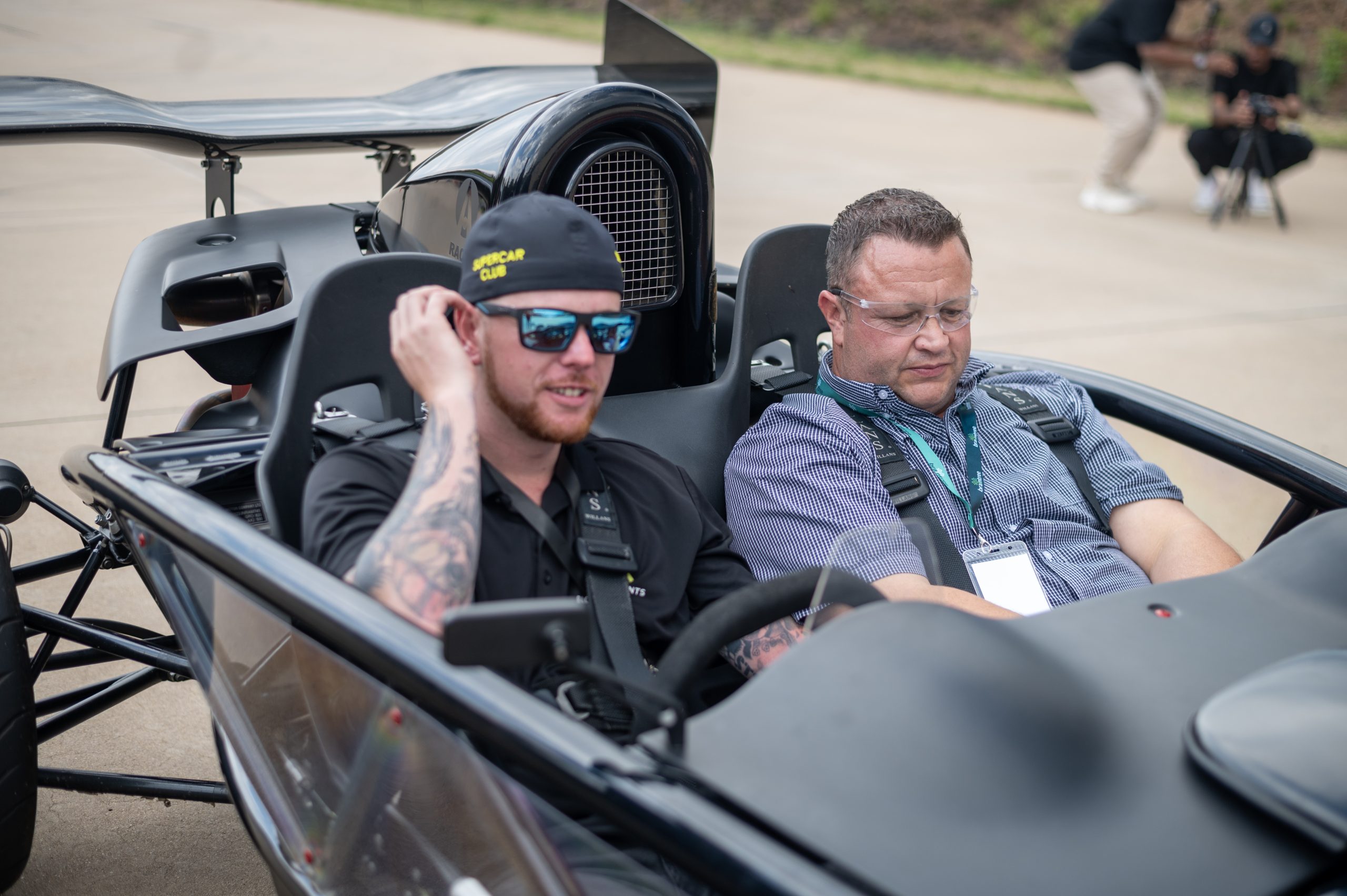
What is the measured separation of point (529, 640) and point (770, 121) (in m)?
11.8

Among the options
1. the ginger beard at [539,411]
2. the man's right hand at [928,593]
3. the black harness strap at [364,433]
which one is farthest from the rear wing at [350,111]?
the man's right hand at [928,593]

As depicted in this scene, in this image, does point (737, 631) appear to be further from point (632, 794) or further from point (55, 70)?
point (55, 70)

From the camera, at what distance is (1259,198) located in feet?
32.2

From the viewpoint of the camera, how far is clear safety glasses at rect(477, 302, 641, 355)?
5.95 ft

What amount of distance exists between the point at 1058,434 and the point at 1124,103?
24.1 feet

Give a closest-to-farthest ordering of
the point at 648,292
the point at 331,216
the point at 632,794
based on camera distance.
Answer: the point at 632,794, the point at 648,292, the point at 331,216

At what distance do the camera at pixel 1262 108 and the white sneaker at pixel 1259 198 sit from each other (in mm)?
807

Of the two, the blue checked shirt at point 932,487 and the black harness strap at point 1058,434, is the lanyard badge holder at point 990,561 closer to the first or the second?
the blue checked shirt at point 932,487

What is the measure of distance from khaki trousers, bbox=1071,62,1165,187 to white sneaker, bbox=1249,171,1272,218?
1.14 meters

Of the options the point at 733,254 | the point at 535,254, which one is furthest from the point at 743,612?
the point at 733,254

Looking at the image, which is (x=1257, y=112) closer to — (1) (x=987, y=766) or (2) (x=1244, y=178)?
(2) (x=1244, y=178)

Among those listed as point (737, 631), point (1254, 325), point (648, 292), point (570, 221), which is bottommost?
point (1254, 325)

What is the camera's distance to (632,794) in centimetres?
122

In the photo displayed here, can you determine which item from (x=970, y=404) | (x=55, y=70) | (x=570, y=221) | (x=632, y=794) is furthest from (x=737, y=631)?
(x=55, y=70)
